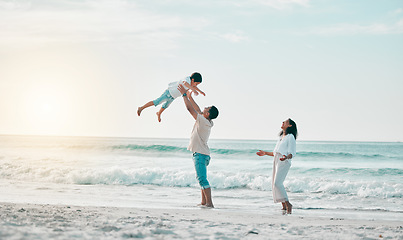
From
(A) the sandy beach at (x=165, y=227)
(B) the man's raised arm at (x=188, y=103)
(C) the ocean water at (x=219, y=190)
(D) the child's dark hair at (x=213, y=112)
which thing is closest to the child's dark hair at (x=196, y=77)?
(B) the man's raised arm at (x=188, y=103)

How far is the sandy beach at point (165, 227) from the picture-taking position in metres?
4.27

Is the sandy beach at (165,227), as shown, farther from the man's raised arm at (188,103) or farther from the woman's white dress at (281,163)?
the man's raised arm at (188,103)

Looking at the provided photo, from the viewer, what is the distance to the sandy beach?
427cm

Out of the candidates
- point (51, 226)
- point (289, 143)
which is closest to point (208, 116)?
point (289, 143)

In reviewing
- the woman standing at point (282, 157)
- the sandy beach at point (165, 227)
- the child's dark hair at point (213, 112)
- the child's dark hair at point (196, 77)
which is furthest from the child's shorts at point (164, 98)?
the sandy beach at point (165, 227)

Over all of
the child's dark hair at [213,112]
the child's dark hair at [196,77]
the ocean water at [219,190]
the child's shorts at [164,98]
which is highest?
the child's dark hair at [196,77]

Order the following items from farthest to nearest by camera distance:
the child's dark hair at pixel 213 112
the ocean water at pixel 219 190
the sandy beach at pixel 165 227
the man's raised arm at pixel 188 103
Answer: the ocean water at pixel 219 190
the child's dark hair at pixel 213 112
the man's raised arm at pixel 188 103
the sandy beach at pixel 165 227

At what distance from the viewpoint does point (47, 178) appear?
1413 centimetres

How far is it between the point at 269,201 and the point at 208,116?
349 cm

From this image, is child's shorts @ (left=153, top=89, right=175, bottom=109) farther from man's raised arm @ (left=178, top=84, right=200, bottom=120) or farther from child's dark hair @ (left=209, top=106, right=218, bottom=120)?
child's dark hair @ (left=209, top=106, right=218, bottom=120)

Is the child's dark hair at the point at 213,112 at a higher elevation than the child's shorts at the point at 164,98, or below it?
below

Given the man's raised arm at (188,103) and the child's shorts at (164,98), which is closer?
the man's raised arm at (188,103)

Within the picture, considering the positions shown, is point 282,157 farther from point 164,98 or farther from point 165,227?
point 165,227

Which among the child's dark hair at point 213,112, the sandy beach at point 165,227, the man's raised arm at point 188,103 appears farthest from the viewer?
the child's dark hair at point 213,112
